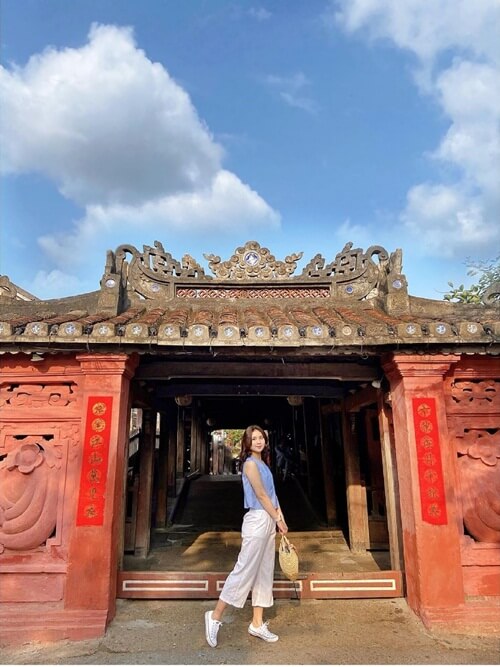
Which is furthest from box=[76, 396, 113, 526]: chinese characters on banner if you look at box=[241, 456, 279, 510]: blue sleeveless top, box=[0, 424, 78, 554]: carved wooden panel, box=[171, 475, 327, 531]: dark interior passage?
box=[171, 475, 327, 531]: dark interior passage

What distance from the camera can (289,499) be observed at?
38.0 feet

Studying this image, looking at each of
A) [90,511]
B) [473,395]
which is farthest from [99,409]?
[473,395]

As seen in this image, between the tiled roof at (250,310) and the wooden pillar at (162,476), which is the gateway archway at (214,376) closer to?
the tiled roof at (250,310)

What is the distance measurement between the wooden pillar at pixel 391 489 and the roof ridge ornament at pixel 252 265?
2374mm

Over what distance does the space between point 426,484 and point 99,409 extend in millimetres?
3751

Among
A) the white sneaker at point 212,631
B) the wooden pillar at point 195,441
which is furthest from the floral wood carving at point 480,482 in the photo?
the wooden pillar at point 195,441

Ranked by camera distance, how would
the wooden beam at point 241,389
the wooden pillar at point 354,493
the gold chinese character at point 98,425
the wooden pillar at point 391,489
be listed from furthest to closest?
the wooden pillar at point 354,493 < the wooden beam at point 241,389 < the wooden pillar at point 391,489 < the gold chinese character at point 98,425

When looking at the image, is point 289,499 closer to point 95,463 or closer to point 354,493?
point 354,493

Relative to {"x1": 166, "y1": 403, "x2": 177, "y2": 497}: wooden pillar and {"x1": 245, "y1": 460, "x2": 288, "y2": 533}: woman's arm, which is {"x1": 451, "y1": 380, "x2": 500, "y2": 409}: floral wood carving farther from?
{"x1": 166, "y1": 403, "x2": 177, "y2": 497}: wooden pillar

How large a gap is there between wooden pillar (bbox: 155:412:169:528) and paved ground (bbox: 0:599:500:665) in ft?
14.0

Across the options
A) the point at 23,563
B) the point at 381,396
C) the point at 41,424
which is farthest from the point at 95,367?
the point at 381,396

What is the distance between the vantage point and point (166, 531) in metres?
9.19

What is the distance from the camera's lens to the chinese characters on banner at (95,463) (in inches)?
184

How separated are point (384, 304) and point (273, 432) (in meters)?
14.3
